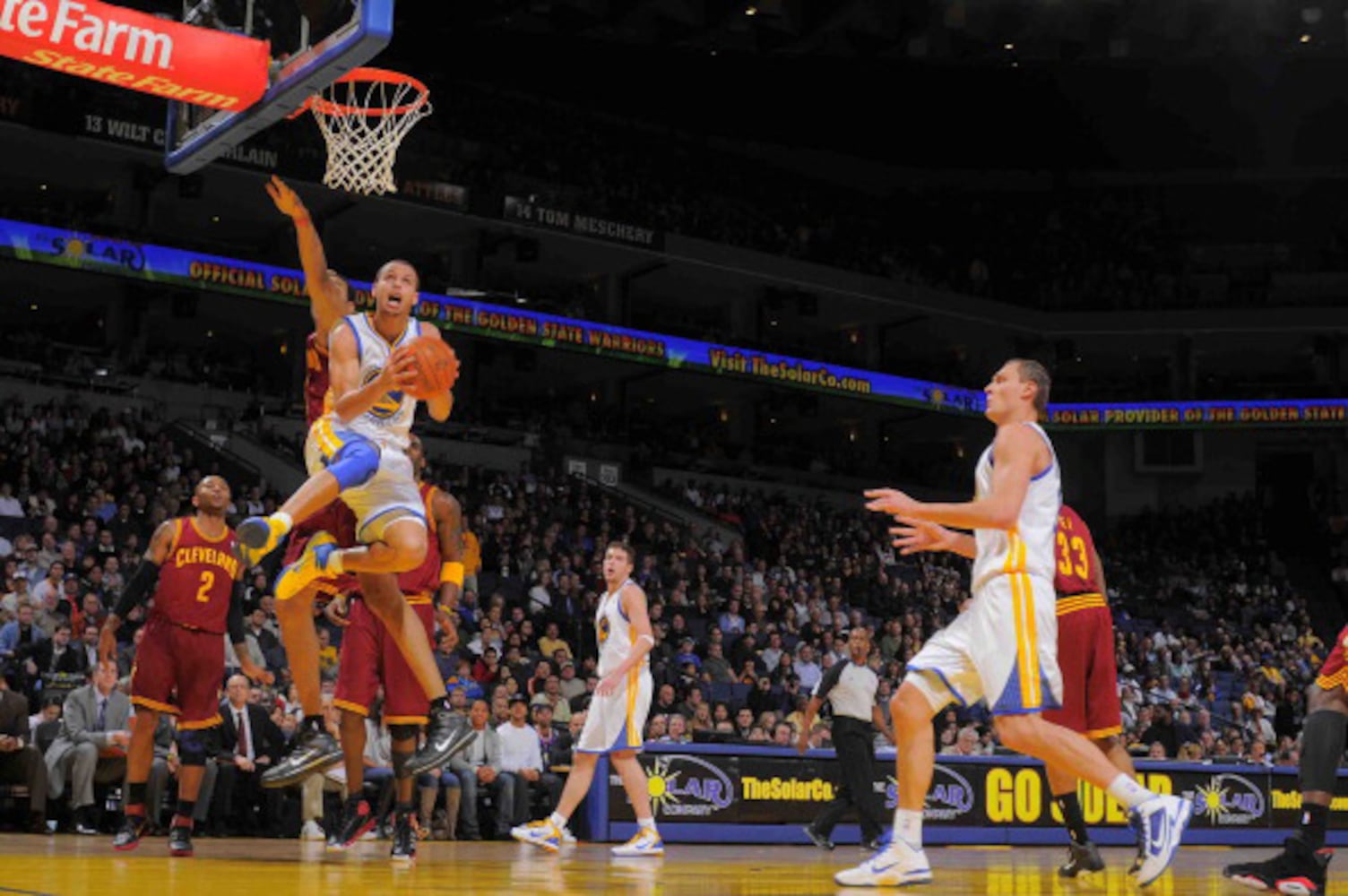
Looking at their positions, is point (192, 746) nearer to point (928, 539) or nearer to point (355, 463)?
point (355, 463)

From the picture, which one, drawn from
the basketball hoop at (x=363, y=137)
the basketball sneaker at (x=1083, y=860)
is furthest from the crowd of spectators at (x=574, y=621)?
the basketball sneaker at (x=1083, y=860)

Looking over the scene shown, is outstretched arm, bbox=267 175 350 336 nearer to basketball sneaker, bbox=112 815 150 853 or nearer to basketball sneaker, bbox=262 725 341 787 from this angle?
basketball sneaker, bbox=262 725 341 787

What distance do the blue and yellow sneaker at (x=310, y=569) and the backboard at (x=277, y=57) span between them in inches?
129

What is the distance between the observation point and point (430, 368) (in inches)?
292

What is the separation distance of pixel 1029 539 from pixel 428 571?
401 cm

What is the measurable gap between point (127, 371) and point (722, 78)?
1701 cm

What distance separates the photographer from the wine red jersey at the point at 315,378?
8.62 meters

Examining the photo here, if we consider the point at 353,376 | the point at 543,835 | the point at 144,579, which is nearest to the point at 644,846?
the point at 543,835

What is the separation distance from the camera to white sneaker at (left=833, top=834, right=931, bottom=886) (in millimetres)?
6797

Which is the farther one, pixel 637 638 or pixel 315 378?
pixel 637 638

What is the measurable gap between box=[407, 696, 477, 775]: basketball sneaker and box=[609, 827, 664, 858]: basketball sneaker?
3134 millimetres

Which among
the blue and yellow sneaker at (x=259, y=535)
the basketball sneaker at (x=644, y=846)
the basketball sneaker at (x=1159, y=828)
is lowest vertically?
the basketball sneaker at (x=644, y=846)

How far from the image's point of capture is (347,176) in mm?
11328

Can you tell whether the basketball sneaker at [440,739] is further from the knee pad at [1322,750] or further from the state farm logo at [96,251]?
the state farm logo at [96,251]
